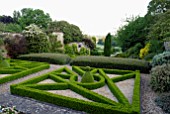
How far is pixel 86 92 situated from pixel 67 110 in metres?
1.32

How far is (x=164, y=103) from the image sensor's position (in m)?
7.81

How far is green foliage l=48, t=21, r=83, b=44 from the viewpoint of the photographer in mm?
28098

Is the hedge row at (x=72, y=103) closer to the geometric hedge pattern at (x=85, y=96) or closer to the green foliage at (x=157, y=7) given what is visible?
the geometric hedge pattern at (x=85, y=96)

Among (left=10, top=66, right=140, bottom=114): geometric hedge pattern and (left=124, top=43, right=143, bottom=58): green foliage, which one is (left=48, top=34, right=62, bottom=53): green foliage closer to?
(left=124, top=43, right=143, bottom=58): green foliage

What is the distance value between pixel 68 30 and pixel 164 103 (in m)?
22.6

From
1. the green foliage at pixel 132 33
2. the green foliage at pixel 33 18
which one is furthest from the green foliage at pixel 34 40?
the green foliage at pixel 33 18

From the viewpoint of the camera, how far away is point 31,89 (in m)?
8.64

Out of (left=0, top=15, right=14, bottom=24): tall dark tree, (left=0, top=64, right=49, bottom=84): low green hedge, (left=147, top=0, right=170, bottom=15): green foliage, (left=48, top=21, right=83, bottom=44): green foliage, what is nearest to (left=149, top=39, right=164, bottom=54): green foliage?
(left=147, top=0, right=170, bottom=15): green foliage

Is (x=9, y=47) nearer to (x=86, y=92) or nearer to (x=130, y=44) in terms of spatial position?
(x=86, y=92)

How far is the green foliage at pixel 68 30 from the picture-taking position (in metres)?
28.1

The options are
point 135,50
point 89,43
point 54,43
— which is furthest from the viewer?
point 89,43

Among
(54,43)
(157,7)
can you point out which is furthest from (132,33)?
(54,43)

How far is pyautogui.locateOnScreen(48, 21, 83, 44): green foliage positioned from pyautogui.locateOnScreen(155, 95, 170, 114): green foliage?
67.2 feet

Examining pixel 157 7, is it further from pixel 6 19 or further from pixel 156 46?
pixel 6 19
